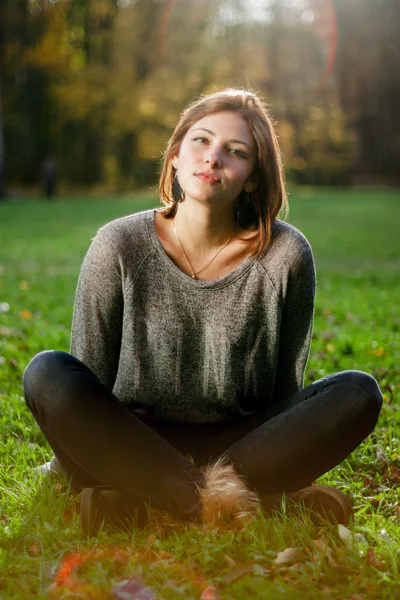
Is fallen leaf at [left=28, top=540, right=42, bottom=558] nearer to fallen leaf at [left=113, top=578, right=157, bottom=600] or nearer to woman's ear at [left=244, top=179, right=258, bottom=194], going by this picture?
fallen leaf at [left=113, top=578, right=157, bottom=600]

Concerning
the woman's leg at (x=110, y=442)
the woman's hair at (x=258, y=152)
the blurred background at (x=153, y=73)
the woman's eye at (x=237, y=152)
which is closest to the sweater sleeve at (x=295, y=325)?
the woman's hair at (x=258, y=152)

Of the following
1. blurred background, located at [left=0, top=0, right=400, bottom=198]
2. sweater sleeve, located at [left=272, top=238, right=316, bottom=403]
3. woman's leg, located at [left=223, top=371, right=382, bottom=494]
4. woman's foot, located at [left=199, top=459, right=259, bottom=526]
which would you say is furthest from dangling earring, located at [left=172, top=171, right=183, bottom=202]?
blurred background, located at [left=0, top=0, right=400, bottom=198]

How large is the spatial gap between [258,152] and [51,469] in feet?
4.98

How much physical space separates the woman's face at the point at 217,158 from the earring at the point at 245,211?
0.09m

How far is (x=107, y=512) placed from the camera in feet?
9.34

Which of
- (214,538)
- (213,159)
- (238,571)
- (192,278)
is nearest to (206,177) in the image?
(213,159)

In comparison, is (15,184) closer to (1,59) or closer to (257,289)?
(1,59)

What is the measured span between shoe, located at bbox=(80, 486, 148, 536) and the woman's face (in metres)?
1.16

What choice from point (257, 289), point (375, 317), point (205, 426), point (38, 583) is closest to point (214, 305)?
point (257, 289)

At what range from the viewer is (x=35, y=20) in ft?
106

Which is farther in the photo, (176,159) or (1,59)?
(1,59)

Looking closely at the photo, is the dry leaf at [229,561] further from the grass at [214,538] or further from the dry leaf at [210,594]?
the dry leaf at [210,594]

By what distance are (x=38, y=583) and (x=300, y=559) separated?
32.5 inches

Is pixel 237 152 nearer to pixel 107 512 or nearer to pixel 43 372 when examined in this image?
pixel 43 372
